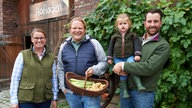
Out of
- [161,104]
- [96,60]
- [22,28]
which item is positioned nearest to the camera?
[96,60]

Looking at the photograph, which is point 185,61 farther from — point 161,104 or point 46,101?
point 46,101

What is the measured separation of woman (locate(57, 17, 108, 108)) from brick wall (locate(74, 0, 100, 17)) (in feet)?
9.71

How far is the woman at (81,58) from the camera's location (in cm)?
254

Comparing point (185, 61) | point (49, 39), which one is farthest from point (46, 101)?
point (49, 39)

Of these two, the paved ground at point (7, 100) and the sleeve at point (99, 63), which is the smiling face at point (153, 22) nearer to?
the sleeve at point (99, 63)

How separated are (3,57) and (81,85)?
6391mm

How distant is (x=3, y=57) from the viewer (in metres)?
8.16

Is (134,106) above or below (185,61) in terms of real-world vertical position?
below

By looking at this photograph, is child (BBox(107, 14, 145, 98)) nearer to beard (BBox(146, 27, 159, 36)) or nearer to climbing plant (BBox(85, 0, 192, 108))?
beard (BBox(146, 27, 159, 36))

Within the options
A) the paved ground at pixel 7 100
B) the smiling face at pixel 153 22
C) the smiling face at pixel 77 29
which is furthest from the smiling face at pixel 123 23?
the paved ground at pixel 7 100

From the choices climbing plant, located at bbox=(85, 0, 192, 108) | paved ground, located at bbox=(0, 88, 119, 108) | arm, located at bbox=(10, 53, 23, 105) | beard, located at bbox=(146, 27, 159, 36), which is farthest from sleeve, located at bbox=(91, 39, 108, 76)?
paved ground, located at bbox=(0, 88, 119, 108)

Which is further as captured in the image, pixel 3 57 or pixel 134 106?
pixel 3 57

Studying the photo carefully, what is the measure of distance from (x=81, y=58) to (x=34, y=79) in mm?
590

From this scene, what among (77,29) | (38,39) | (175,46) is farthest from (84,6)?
(77,29)
